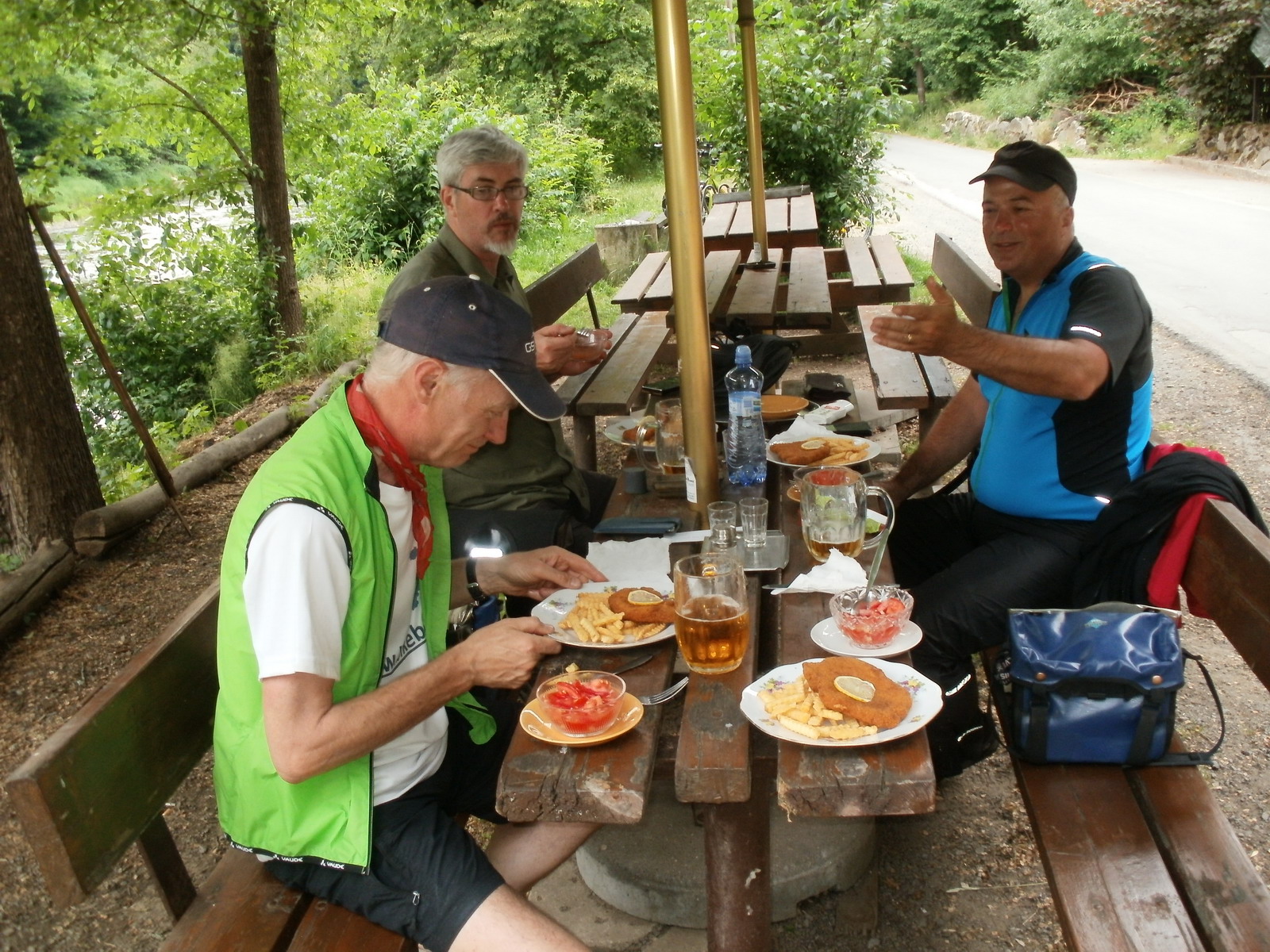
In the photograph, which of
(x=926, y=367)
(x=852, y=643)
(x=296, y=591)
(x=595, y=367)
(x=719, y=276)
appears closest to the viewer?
(x=296, y=591)

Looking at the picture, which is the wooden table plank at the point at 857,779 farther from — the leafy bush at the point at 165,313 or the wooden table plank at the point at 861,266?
the leafy bush at the point at 165,313

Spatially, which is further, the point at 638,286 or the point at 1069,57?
the point at 1069,57


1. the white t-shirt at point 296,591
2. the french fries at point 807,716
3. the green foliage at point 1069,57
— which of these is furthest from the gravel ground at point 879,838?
the green foliage at point 1069,57

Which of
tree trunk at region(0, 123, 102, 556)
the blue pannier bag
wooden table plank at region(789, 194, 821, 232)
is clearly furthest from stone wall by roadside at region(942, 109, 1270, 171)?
the blue pannier bag

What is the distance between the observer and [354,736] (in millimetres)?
1721

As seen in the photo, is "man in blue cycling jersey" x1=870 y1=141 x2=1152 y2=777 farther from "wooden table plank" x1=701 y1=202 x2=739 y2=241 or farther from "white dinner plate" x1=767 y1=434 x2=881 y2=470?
"wooden table plank" x1=701 y1=202 x2=739 y2=241

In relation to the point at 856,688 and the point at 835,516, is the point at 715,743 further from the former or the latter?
the point at 835,516

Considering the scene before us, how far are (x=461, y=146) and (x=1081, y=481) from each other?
7.52 ft

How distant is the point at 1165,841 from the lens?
1.89 meters

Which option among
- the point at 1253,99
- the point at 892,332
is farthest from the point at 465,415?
the point at 1253,99

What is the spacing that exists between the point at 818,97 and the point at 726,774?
9.01 meters

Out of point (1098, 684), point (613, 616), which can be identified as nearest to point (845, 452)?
point (1098, 684)

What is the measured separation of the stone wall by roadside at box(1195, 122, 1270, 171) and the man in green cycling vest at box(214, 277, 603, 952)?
19.9m

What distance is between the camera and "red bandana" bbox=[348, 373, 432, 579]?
1879 mm
